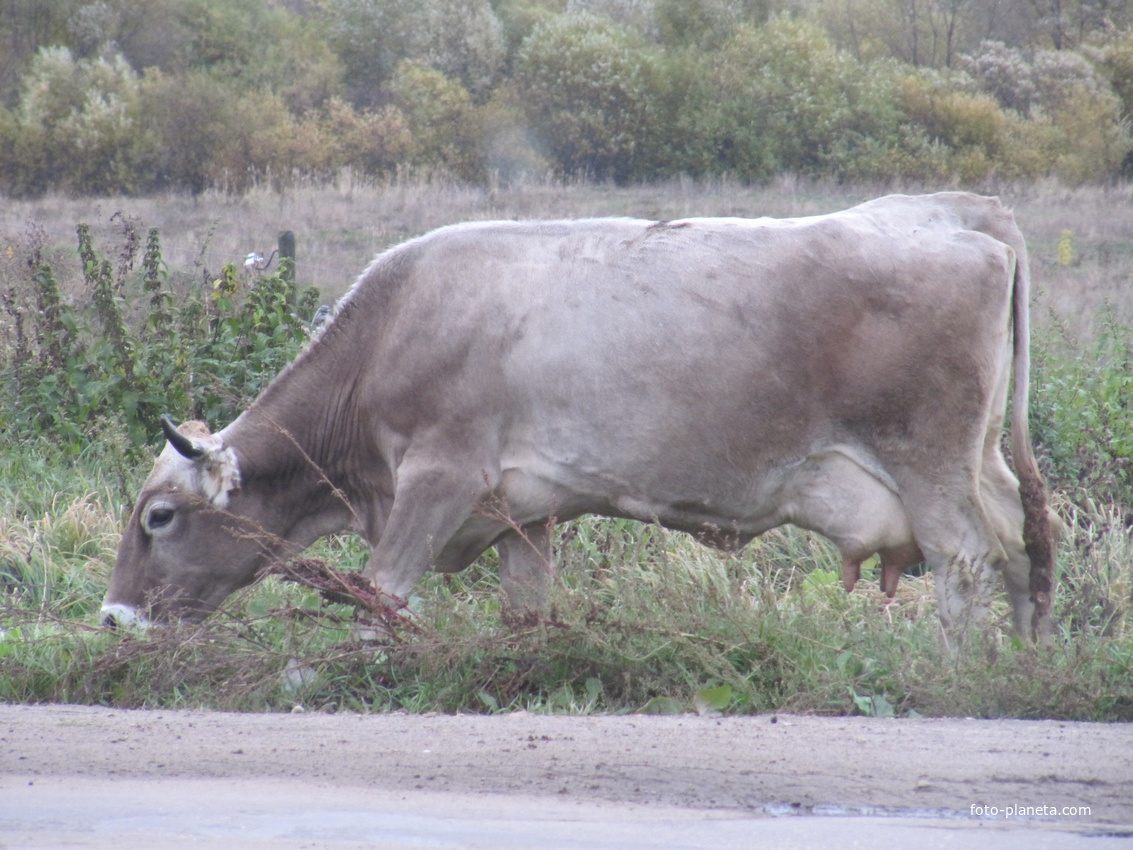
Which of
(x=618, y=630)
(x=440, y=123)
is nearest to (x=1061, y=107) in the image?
(x=440, y=123)

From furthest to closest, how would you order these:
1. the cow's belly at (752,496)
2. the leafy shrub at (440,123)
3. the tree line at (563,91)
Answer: the leafy shrub at (440,123) → the tree line at (563,91) → the cow's belly at (752,496)

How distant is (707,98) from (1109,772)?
67.9 ft

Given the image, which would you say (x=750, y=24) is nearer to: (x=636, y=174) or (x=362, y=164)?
(x=636, y=174)

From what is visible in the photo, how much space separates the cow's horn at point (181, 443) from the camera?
5.34m

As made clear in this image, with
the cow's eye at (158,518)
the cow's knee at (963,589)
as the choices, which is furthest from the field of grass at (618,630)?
the cow's eye at (158,518)

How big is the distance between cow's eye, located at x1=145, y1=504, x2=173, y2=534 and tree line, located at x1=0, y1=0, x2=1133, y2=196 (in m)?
17.2

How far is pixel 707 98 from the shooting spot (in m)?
23.1

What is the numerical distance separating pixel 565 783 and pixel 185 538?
A: 2.69m

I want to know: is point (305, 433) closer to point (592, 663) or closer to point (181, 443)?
point (181, 443)

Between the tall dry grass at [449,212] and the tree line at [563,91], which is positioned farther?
the tree line at [563,91]

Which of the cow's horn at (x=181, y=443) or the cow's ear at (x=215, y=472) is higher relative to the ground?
the cow's horn at (x=181, y=443)

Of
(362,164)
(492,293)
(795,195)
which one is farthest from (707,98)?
(492,293)

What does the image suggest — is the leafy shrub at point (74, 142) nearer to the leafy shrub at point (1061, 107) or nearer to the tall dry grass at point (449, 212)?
the tall dry grass at point (449, 212)

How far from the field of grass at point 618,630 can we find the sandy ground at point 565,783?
414mm
